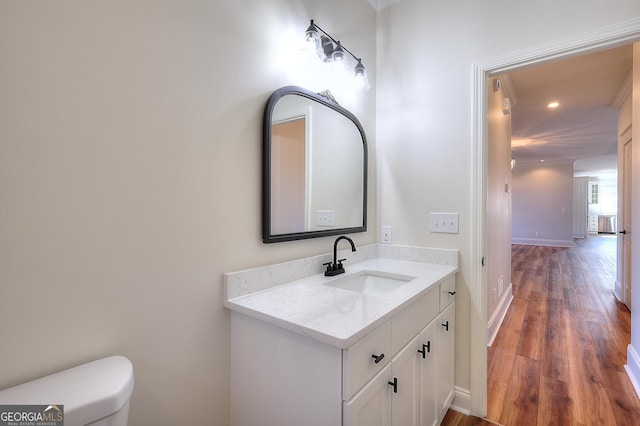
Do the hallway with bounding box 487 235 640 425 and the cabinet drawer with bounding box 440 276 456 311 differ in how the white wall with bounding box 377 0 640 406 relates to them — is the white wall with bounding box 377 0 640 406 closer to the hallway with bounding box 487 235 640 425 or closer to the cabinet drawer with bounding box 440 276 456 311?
the cabinet drawer with bounding box 440 276 456 311

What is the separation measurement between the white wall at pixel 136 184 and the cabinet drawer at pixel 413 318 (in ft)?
1.99

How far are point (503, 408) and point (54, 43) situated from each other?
263 cm

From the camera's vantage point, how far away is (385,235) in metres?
2.06

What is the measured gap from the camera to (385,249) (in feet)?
Answer: 6.72

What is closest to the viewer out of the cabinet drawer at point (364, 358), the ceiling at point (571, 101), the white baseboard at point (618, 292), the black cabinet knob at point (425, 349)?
the cabinet drawer at point (364, 358)

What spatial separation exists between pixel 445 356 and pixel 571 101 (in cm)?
393

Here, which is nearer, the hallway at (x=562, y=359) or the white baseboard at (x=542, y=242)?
the hallway at (x=562, y=359)

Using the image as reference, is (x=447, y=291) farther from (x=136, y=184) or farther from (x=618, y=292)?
(x=618, y=292)

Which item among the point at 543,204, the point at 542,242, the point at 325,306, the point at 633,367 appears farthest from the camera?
the point at 542,242

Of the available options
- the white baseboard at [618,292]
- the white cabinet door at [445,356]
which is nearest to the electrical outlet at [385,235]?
the white cabinet door at [445,356]

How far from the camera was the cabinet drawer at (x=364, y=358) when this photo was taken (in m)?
0.84

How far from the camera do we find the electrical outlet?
2.04m

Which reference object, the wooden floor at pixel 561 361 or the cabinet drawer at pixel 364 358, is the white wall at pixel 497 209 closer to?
the wooden floor at pixel 561 361

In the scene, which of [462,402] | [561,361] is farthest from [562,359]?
[462,402]
